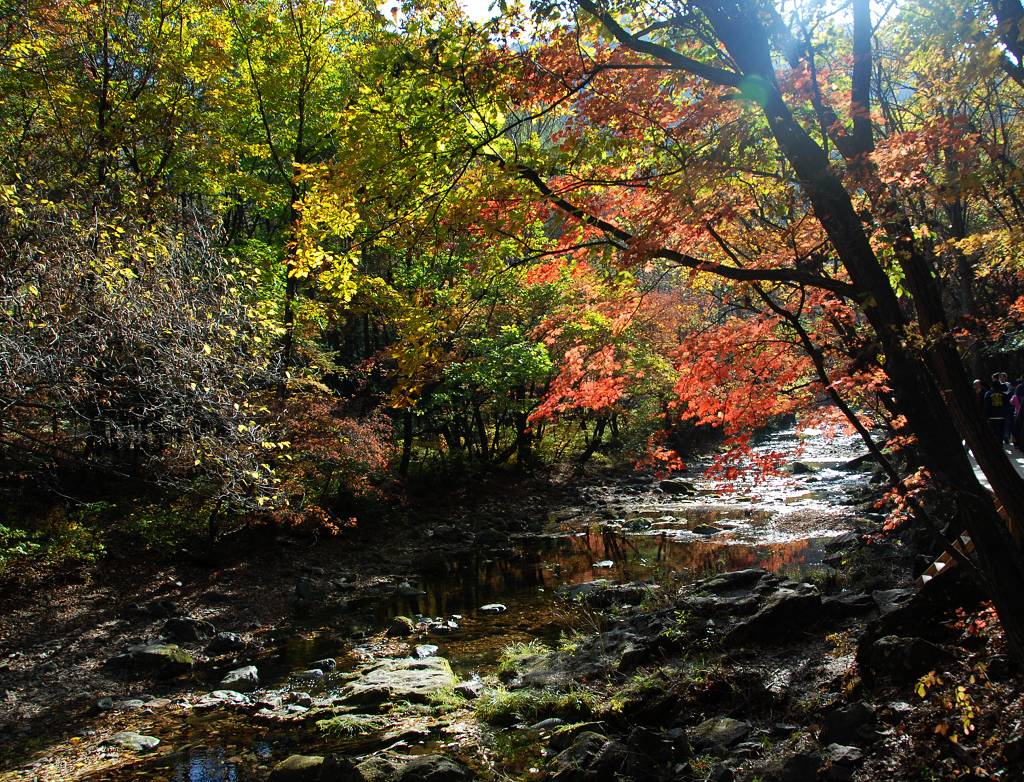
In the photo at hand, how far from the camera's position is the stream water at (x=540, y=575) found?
24.0ft

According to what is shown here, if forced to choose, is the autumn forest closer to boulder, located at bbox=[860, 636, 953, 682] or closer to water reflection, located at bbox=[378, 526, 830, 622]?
boulder, located at bbox=[860, 636, 953, 682]

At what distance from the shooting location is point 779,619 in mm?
8383

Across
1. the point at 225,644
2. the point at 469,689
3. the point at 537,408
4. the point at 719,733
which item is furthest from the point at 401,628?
the point at 719,733

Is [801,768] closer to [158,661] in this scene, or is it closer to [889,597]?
[889,597]

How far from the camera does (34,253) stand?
8742 mm

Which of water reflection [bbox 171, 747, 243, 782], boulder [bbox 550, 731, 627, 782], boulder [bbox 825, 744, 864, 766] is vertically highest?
boulder [bbox 825, 744, 864, 766]

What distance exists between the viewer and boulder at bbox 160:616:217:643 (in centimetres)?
1077

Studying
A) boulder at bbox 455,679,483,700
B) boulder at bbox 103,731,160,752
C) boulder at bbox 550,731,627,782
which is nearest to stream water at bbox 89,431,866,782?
boulder at bbox 103,731,160,752

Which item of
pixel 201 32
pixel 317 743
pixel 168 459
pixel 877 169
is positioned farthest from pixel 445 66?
pixel 201 32

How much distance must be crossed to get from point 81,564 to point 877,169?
528 inches

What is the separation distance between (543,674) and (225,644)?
5.16 metres

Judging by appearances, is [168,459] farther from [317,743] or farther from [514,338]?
[514,338]

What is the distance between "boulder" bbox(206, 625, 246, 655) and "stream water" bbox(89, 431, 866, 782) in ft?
2.26

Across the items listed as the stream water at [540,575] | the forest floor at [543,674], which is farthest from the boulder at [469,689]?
the stream water at [540,575]
